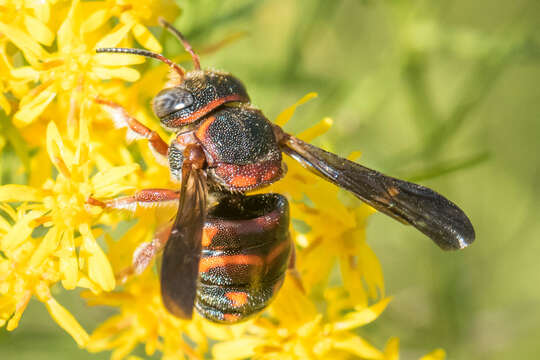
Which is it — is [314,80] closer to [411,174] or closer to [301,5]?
[301,5]

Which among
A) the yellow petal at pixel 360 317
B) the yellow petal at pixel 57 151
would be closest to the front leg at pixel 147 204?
the yellow petal at pixel 57 151

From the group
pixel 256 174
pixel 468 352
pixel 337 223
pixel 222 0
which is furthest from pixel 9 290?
pixel 468 352

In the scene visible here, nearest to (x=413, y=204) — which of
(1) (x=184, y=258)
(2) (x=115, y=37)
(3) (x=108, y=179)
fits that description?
(1) (x=184, y=258)

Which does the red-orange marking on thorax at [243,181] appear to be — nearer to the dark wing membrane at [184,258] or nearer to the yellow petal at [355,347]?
the dark wing membrane at [184,258]

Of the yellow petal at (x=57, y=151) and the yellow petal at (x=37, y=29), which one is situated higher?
the yellow petal at (x=37, y=29)

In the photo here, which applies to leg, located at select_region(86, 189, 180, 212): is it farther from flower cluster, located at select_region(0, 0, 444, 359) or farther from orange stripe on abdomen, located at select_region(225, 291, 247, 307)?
orange stripe on abdomen, located at select_region(225, 291, 247, 307)

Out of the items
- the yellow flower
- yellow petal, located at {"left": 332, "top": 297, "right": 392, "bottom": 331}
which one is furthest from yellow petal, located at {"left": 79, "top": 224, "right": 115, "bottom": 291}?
yellow petal, located at {"left": 332, "top": 297, "right": 392, "bottom": 331}

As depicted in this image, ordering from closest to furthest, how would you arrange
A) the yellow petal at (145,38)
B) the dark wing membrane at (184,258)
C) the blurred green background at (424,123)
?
1. the dark wing membrane at (184,258)
2. the yellow petal at (145,38)
3. the blurred green background at (424,123)
